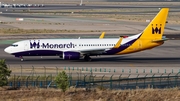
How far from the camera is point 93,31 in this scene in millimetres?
120750

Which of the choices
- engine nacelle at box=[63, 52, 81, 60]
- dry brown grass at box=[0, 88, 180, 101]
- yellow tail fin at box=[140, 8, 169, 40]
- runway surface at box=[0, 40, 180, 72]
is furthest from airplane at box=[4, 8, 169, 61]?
dry brown grass at box=[0, 88, 180, 101]

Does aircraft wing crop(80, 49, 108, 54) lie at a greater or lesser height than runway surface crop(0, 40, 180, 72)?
greater

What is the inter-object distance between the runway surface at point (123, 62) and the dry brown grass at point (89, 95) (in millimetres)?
20118

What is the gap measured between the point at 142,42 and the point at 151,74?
1332cm

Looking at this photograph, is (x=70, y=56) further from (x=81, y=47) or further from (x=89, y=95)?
(x=89, y=95)

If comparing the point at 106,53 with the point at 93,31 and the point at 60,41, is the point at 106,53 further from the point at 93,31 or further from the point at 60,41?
the point at 93,31

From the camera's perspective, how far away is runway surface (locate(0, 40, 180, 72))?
2702 inches

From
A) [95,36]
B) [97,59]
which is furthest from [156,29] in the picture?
[95,36]

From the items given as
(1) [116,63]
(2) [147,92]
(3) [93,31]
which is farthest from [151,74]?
(3) [93,31]

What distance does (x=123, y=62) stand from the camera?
2876 inches

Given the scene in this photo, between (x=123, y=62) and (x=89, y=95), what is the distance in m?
29.5

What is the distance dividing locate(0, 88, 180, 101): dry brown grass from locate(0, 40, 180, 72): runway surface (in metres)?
20.1

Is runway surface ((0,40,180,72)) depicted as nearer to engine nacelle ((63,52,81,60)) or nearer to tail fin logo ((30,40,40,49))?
engine nacelle ((63,52,81,60))

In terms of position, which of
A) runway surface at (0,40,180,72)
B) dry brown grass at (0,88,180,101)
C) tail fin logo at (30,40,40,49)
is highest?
tail fin logo at (30,40,40,49)
